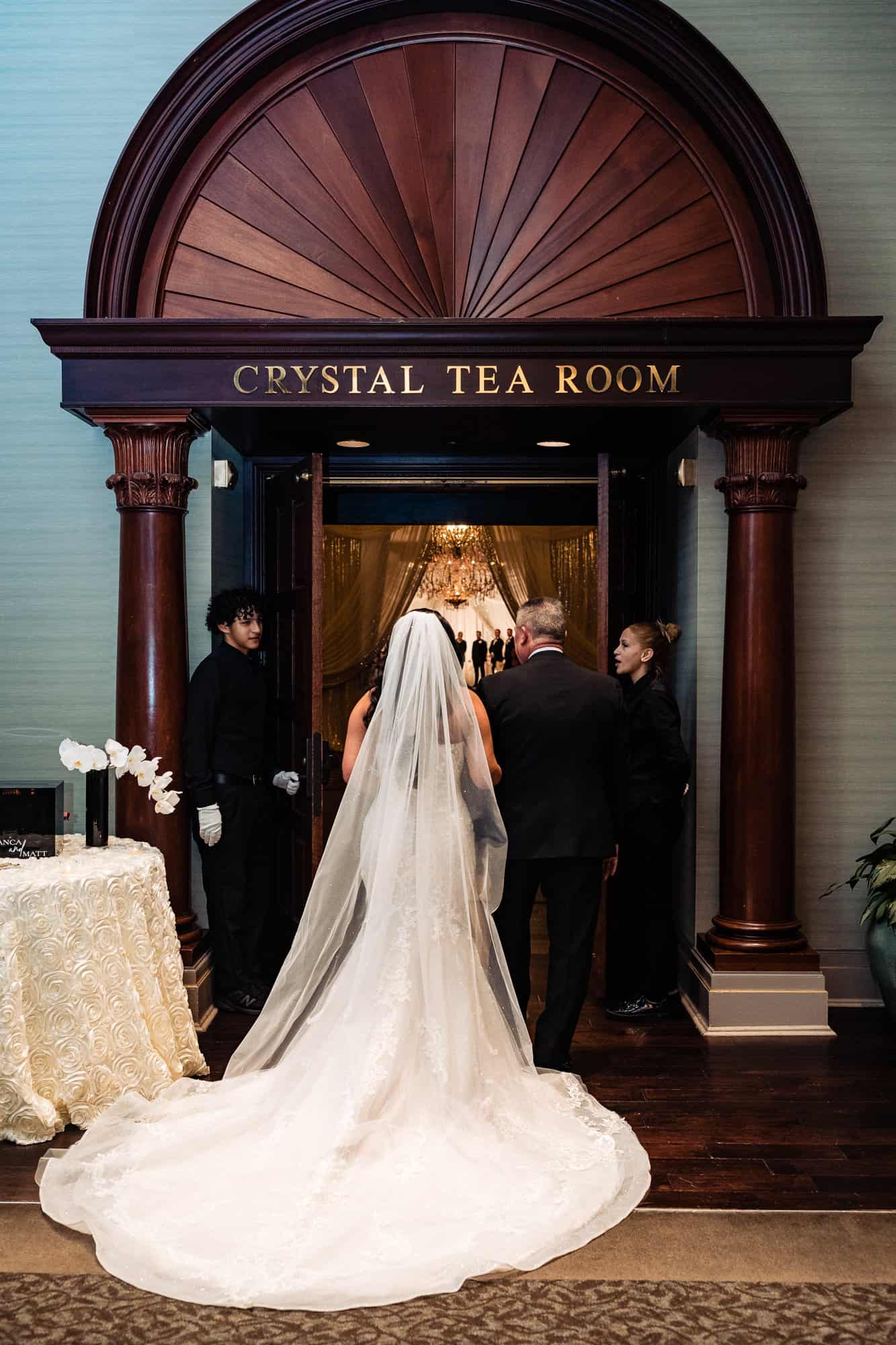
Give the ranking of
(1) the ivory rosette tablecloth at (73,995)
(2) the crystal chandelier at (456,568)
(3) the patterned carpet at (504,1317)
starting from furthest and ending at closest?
(2) the crystal chandelier at (456,568), (1) the ivory rosette tablecloth at (73,995), (3) the patterned carpet at (504,1317)

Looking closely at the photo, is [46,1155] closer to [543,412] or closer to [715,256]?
Result: [543,412]

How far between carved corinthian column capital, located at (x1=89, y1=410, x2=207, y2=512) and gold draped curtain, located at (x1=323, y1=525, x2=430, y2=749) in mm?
5170

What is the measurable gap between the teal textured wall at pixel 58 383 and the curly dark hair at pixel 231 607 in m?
0.10

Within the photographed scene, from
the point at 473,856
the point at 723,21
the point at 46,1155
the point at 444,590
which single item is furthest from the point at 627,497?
the point at 444,590

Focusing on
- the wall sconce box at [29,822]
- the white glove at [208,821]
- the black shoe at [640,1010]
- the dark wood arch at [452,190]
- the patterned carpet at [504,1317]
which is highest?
the dark wood arch at [452,190]

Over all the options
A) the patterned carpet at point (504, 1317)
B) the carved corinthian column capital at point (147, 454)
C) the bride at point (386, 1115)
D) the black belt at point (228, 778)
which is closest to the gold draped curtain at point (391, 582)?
the black belt at point (228, 778)

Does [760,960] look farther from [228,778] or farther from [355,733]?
[228,778]

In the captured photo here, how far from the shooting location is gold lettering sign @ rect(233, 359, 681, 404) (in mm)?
4879

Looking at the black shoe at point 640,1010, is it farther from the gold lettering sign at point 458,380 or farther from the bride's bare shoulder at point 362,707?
the gold lettering sign at point 458,380

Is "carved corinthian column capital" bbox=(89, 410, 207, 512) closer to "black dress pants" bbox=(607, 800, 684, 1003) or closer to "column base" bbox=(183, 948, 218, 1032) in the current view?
"column base" bbox=(183, 948, 218, 1032)

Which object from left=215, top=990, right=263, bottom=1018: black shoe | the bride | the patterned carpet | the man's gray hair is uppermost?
the man's gray hair

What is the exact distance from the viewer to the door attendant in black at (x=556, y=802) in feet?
14.3

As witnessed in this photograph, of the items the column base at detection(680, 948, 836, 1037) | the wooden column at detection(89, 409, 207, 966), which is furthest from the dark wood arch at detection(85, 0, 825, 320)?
the column base at detection(680, 948, 836, 1037)

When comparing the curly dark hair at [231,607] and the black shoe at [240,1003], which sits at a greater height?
the curly dark hair at [231,607]
